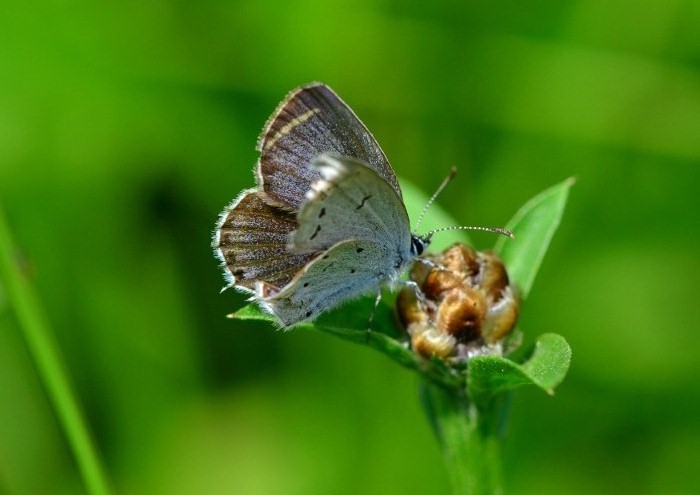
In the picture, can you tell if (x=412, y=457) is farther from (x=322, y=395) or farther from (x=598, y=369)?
(x=598, y=369)

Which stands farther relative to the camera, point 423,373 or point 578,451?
point 578,451

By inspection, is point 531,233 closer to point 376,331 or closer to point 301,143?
point 376,331

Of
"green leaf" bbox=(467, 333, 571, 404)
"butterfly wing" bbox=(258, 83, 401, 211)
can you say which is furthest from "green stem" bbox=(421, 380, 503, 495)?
"butterfly wing" bbox=(258, 83, 401, 211)

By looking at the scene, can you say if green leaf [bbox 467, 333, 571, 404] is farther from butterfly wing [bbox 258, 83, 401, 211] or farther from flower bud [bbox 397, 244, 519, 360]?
butterfly wing [bbox 258, 83, 401, 211]

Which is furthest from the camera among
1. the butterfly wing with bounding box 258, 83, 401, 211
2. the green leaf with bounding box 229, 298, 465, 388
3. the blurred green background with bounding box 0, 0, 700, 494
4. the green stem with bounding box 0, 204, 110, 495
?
the blurred green background with bounding box 0, 0, 700, 494

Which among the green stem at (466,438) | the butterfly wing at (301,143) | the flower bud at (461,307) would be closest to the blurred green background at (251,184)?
the green stem at (466,438)

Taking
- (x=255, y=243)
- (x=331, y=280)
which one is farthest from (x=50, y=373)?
(x=331, y=280)

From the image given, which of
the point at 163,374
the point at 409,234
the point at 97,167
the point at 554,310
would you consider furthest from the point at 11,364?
the point at 554,310
